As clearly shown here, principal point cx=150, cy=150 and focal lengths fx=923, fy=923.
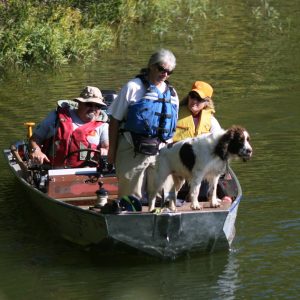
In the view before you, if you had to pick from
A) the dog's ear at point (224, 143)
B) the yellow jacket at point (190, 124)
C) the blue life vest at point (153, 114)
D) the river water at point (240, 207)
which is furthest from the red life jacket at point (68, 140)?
the dog's ear at point (224, 143)

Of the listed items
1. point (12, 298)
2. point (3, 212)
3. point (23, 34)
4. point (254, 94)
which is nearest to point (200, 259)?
point (12, 298)

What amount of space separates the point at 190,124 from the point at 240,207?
5.96 ft

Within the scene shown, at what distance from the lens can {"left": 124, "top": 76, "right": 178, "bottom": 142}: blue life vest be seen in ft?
25.9

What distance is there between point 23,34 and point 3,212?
729cm

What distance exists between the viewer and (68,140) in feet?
31.6

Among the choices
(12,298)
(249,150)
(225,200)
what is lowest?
(12,298)

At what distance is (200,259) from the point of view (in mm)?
8641

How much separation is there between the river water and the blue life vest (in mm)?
1302

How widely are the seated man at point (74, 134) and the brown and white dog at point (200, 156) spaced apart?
4.74 feet

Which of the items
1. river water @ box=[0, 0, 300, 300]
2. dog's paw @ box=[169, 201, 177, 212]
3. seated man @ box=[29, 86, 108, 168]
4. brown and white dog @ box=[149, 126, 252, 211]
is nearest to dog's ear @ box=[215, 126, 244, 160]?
brown and white dog @ box=[149, 126, 252, 211]

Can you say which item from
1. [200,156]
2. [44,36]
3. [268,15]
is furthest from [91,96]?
[268,15]

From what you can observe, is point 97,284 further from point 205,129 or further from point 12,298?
point 205,129

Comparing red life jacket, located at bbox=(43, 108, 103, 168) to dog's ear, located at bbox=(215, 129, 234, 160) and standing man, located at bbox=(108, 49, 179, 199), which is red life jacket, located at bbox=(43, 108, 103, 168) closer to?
standing man, located at bbox=(108, 49, 179, 199)

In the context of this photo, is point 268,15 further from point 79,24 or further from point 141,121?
point 141,121
